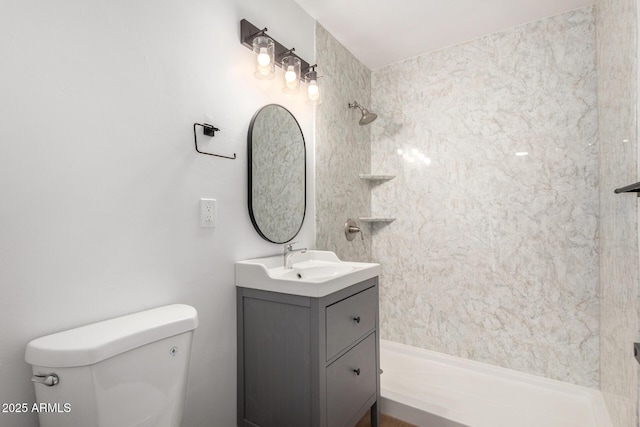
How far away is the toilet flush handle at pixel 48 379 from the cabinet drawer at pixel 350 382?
2.98ft

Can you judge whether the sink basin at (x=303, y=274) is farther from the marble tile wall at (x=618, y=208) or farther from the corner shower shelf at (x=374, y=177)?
the marble tile wall at (x=618, y=208)

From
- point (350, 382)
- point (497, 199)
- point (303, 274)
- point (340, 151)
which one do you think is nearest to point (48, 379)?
point (303, 274)

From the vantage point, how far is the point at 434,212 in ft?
7.98

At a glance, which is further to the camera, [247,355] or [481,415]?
[481,415]

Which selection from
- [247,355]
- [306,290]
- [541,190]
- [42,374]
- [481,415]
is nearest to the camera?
[42,374]

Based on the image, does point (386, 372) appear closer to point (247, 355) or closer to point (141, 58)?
point (247, 355)

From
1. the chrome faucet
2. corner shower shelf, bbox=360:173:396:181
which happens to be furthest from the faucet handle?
corner shower shelf, bbox=360:173:396:181

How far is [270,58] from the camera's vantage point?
1525 millimetres

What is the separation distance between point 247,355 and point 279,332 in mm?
236

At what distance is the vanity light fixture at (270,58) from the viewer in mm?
1503

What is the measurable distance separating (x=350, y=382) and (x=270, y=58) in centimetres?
160

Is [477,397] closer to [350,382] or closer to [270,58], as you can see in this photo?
[350,382]

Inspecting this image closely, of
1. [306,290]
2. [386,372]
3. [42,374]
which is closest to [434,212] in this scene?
[386,372]

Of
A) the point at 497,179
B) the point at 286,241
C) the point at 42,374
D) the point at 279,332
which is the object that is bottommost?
the point at 279,332
